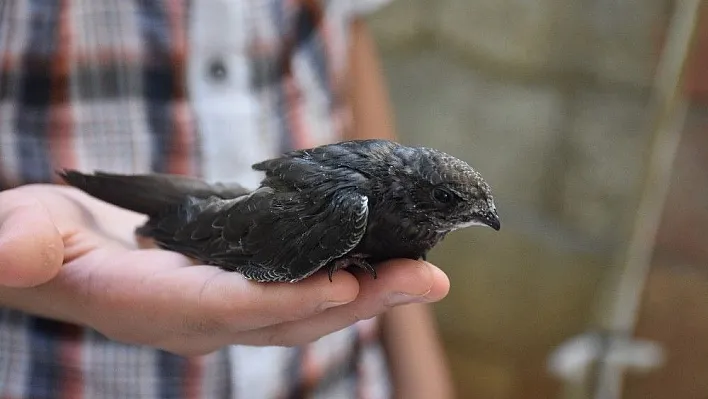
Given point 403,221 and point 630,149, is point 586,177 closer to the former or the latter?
point 630,149

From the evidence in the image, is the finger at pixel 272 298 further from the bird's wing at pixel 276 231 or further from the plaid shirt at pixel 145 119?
the plaid shirt at pixel 145 119

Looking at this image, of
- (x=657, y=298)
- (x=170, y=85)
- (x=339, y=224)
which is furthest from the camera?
(x=657, y=298)

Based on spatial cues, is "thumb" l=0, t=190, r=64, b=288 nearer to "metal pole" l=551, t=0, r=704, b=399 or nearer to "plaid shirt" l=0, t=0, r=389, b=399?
"plaid shirt" l=0, t=0, r=389, b=399

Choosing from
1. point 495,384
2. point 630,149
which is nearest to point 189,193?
point 630,149

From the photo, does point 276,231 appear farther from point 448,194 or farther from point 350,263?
point 448,194

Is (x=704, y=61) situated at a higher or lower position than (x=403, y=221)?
higher

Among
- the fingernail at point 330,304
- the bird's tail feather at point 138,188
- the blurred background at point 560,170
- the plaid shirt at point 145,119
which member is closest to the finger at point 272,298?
the fingernail at point 330,304

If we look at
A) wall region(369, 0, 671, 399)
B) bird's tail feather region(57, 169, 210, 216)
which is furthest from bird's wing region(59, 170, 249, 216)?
wall region(369, 0, 671, 399)
